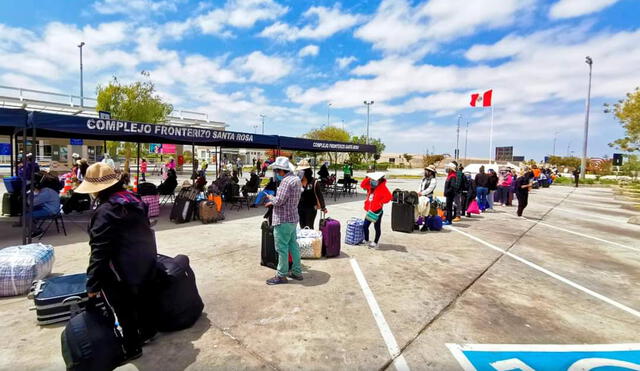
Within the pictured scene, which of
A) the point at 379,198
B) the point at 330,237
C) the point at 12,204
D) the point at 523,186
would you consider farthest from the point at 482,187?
the point at 12,204

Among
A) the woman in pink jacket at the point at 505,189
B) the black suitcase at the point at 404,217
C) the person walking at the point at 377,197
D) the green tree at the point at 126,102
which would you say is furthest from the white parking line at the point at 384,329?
the green tree at the point at 126,102

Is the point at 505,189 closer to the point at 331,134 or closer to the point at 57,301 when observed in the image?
the point at 57,301

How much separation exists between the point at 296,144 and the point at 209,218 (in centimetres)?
508

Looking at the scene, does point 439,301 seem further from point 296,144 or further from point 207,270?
point 296,144

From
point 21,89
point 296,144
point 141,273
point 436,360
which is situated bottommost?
point 436,360

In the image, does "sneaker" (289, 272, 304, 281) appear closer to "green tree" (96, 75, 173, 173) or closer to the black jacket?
the black jacket

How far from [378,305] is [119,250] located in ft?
9.55

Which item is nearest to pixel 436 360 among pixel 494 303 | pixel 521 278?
pixel 494 303

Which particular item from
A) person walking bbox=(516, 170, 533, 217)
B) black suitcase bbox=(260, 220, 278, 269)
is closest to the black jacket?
black suitcase bbox=(260, 220, 278, 269)

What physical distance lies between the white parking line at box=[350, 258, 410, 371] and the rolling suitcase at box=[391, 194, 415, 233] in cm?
343

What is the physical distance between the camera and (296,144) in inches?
496

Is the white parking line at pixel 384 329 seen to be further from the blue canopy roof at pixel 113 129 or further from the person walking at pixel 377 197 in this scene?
the blue canopy roof at pixel 113 129

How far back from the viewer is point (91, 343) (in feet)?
7.95

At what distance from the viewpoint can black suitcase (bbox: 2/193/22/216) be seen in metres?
8.07
